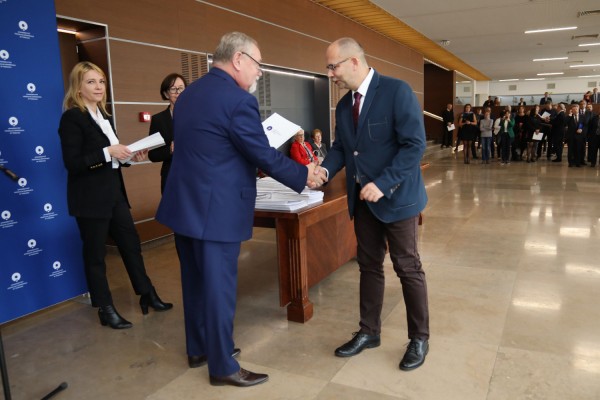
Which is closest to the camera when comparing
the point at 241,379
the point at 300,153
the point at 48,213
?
the point at 241,379

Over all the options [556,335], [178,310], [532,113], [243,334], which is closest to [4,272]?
[178,310]

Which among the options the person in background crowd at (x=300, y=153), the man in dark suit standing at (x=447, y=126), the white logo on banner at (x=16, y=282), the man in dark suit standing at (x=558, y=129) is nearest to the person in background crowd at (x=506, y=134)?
the man in dark suit standing at (x=558, y=129)

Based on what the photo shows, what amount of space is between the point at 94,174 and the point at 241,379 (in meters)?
1.57

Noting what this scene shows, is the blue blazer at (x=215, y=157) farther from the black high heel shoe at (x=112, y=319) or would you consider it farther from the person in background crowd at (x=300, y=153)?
the person in background crowd at (x=300, y=153)

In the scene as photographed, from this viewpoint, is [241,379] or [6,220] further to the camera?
[6,220]

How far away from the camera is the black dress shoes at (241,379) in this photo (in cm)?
229

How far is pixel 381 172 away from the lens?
233cm

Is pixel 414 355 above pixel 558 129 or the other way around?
the other way around

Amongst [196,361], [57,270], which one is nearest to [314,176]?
[196,361]

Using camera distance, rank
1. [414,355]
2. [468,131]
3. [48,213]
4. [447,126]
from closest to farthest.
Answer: [414,355], [48,213], [468,131], [447,126]

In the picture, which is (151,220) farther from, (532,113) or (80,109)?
(532,113)

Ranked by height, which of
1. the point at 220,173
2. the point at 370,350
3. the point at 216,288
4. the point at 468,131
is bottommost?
the point at 370,350

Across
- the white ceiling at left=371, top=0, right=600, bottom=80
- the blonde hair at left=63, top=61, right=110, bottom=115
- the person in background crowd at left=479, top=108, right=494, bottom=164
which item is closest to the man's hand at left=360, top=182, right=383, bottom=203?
the blonde hair at left=63, top=61, right=110, bottom=115

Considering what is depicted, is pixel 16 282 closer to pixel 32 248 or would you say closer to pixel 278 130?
pixel 32 248
